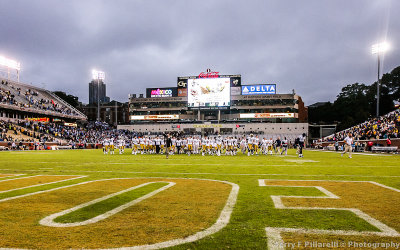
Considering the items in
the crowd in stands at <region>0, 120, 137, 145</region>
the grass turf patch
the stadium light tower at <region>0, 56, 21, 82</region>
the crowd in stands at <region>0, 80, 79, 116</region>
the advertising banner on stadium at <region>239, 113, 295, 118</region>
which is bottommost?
the grass turf patch

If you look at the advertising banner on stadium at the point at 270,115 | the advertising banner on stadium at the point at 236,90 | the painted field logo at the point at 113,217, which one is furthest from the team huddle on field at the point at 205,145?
the advertising banner on stadium at the point at 270,115

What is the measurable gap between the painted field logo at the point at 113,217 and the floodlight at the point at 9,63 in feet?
221

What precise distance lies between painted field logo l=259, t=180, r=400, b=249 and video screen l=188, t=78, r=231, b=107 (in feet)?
167

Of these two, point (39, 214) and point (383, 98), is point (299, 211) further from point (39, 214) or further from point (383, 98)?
point (383, 98)

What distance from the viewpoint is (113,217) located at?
164 inches

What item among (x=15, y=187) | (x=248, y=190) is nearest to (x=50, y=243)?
(x=248, y=190)

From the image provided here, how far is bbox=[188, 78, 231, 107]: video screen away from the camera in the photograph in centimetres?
5781

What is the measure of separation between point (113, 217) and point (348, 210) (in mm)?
3817

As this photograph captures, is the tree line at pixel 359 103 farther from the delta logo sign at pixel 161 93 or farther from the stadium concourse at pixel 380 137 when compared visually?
the delta logo sign at pixel 161 93

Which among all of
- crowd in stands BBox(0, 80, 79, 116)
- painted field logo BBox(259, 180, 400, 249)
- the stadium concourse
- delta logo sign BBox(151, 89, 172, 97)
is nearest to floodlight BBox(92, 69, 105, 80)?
crowd in stands BBox(0, 80, 79, 116)

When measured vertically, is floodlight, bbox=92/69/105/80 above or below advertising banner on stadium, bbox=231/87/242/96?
above

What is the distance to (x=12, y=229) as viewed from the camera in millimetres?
3617

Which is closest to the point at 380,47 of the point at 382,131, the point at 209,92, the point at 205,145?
the point at 382,131

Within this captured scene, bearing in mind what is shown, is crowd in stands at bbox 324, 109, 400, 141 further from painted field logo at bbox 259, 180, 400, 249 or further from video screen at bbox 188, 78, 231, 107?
painted field logo at bbox 259, 180, 400, 249
